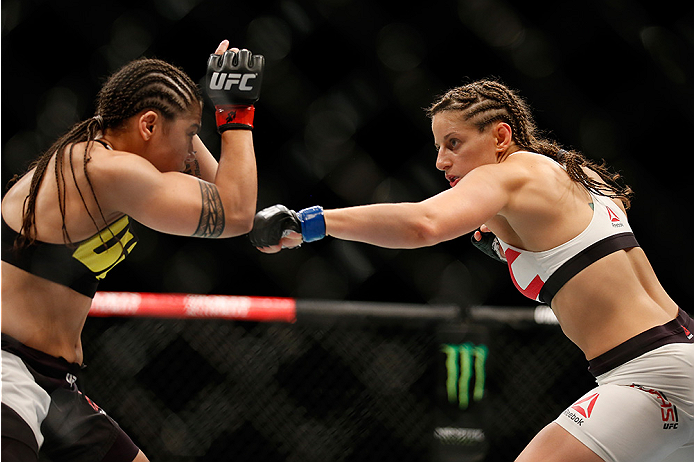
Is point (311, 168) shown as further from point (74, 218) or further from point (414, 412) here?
point (74, 218)

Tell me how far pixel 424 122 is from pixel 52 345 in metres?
3.33

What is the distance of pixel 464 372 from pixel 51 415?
1498 millimetres

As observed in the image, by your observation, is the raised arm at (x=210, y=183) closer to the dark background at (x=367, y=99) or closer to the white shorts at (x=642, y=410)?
the white shorts at (x=642, y=410)

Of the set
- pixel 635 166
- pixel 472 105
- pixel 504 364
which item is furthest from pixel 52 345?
pixel 635 166

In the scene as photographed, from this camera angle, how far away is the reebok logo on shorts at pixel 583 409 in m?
1.48

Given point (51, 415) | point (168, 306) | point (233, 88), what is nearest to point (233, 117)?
point (233, 88)

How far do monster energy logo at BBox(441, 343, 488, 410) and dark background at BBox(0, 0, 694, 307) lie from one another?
141 cm

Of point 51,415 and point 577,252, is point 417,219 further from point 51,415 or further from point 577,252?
point 51,415

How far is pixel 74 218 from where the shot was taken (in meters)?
1.38

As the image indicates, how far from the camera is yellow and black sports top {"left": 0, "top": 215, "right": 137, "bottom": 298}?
1.37 metres

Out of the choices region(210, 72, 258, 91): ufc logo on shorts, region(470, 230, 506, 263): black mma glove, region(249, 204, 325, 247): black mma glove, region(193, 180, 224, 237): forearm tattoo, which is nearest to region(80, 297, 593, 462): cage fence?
region(470, 230, 506, 263): black mma glove

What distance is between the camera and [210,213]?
146cm

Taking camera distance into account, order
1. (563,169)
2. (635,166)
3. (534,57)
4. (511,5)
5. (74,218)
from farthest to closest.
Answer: (635,166) → (511,5) → (534,57) → (563,169) → (74,218)

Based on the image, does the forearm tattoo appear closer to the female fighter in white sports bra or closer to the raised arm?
the raised arm
